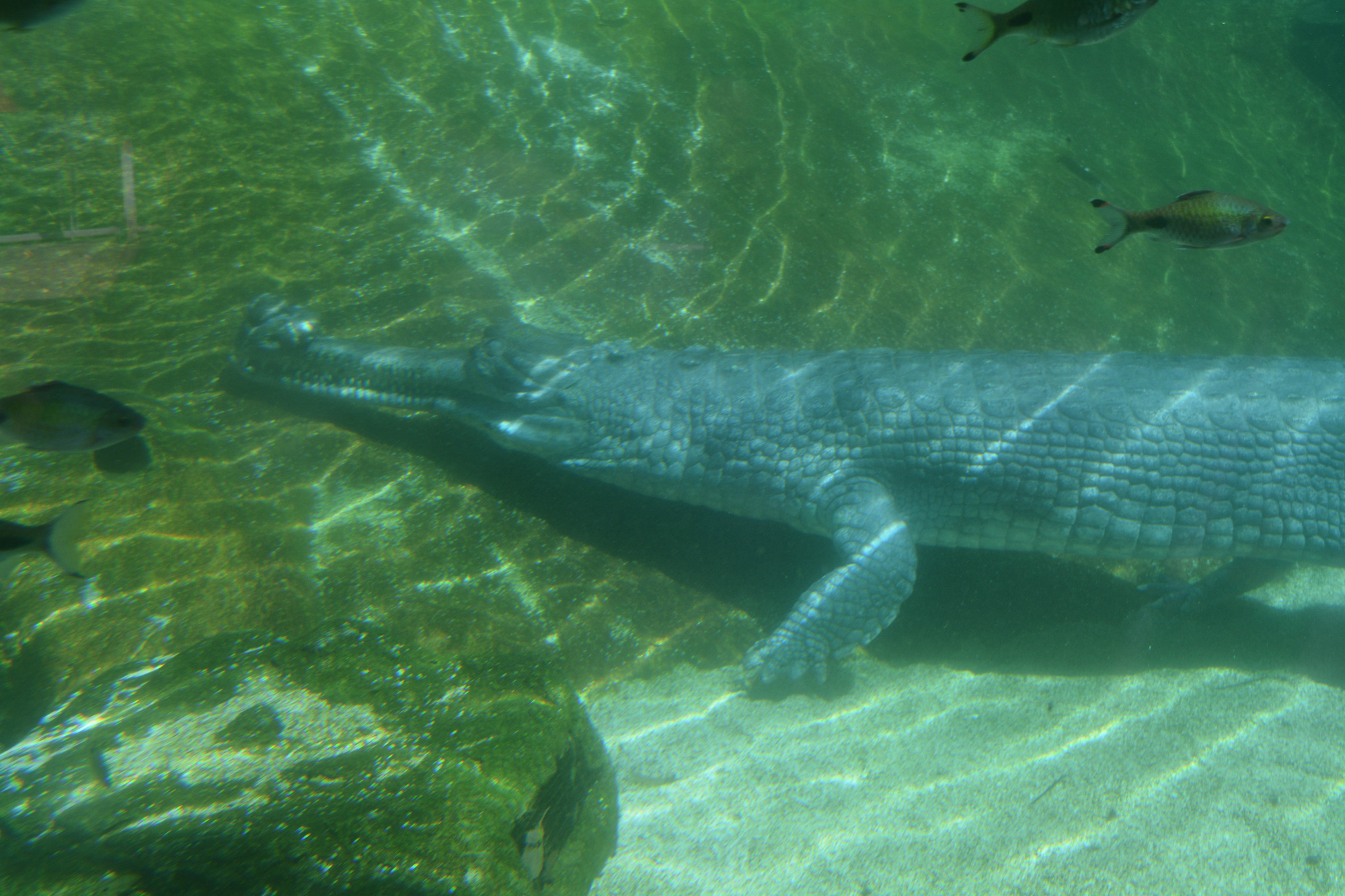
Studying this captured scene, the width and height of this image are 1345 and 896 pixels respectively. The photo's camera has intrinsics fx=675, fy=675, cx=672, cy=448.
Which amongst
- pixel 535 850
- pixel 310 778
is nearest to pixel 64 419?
pixel 310 778

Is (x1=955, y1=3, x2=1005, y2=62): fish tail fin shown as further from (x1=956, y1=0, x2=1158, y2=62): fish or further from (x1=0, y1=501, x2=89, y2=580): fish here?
(x1=0, y1=501, x2=89, y2=580): fish

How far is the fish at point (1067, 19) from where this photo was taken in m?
2.55

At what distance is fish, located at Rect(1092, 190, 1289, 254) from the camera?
2.88 metres

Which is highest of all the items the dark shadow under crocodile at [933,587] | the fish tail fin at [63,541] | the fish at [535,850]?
the fish tail fin at [63,541]

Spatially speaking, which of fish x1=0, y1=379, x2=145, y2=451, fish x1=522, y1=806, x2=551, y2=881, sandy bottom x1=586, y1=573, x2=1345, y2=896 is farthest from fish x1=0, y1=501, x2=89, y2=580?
sandy bottom x1=586, y1=573, x2=1345, y2=896

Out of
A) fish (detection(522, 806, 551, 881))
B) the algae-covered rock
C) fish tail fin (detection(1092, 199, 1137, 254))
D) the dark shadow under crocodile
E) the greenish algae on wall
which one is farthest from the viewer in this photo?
the dark shadow under crocodile

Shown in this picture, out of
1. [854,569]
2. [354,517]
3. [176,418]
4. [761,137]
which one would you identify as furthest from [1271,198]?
[176,418]

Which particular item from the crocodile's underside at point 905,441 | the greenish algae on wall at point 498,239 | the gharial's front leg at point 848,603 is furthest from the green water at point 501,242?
the crocodile's underside at point 905,441

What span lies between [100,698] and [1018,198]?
8372mm

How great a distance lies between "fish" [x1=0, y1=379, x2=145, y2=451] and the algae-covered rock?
940mm

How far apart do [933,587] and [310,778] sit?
3887 mm

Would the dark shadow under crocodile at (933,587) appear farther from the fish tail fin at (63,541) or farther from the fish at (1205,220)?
the fish at (1205,220)

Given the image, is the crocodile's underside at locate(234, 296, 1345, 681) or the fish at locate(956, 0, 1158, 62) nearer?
the fish at locate(956, 0, 1158, 62)

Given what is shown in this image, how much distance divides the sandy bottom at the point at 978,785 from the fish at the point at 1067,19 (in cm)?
336
